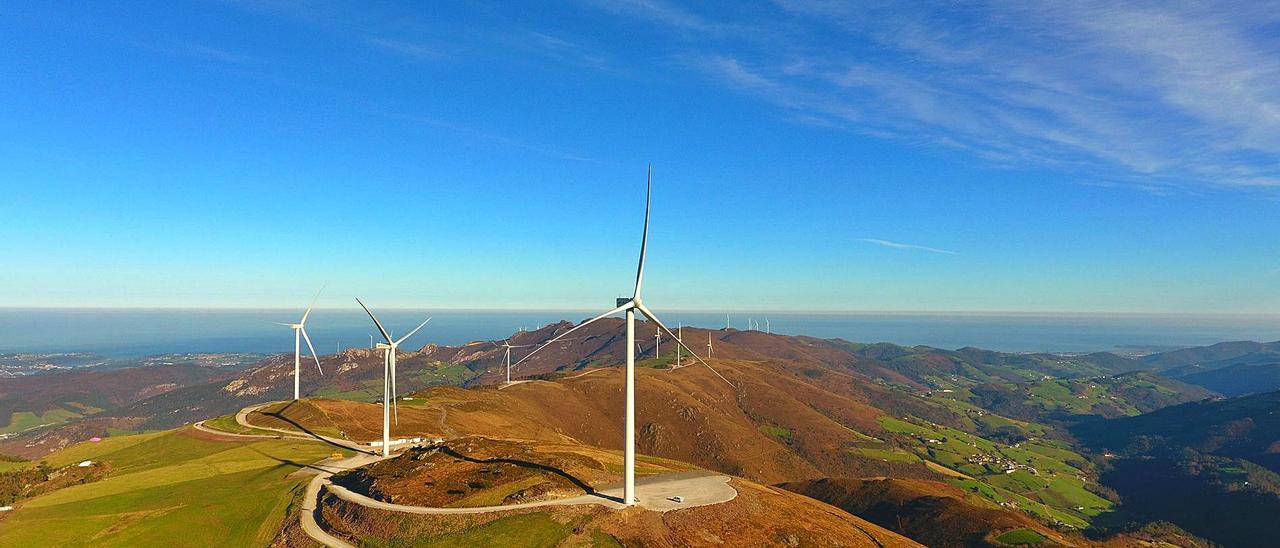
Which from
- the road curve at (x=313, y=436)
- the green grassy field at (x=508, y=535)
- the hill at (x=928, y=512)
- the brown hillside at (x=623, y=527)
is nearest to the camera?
the green grassy field at (x=508, y=535)

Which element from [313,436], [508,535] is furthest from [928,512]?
[313,436]

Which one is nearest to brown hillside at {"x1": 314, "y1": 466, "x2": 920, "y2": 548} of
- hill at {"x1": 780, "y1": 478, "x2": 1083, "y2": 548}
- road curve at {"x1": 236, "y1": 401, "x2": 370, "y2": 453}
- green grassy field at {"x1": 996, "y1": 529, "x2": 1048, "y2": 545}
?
road curve at {"x1": 236, "y1": 401, "x2": 370, "y2": 453}

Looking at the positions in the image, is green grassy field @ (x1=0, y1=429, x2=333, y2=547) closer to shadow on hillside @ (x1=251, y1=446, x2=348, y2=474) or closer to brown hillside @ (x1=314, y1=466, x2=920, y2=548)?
shadow on hillside @ (x1=251, y1=446, x2=348, y2=474)

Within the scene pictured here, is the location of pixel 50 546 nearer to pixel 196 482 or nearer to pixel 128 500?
pixel 128 500

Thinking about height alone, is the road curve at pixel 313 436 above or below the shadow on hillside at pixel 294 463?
below

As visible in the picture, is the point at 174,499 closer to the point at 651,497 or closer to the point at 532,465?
the point at 532,465

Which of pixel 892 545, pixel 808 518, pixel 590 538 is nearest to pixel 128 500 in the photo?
pixel 590 538

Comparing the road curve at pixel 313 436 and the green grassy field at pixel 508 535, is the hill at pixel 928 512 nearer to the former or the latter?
the green grassy field at pixel 508 535

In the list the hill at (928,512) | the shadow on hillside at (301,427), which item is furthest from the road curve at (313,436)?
the hill at (928,512)
